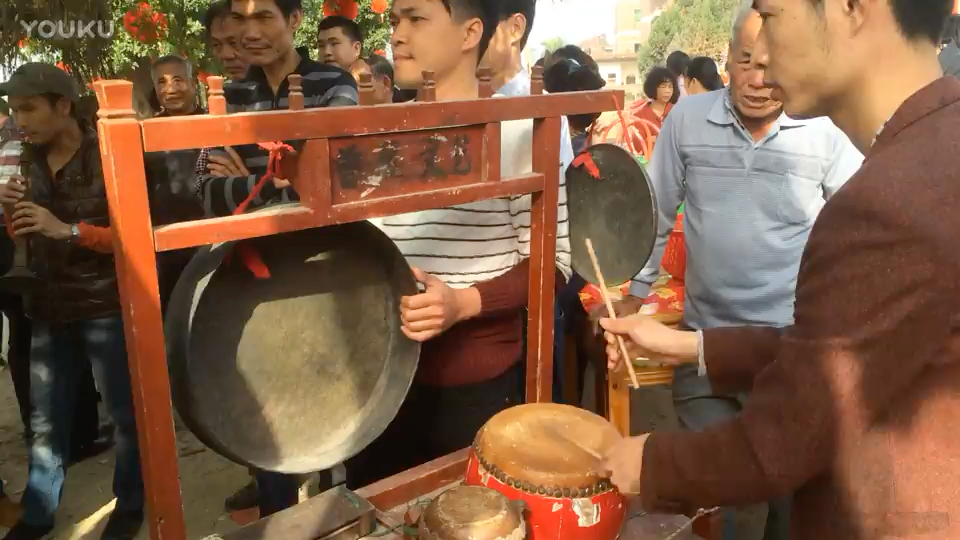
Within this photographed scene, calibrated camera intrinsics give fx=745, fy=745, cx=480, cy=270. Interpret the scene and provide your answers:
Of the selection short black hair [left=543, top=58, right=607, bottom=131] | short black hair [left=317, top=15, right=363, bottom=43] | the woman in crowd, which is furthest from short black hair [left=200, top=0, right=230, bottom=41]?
the woman in crowd

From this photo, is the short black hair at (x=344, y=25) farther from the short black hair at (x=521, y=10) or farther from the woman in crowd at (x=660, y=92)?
the woman in crowd at (x=660, y=92)

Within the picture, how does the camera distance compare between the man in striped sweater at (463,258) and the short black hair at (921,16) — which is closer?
the short black hair at (921,16)

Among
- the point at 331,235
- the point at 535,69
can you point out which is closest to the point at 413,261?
the point at 331,235

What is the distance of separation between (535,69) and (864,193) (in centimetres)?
70

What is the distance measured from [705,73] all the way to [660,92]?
810mm

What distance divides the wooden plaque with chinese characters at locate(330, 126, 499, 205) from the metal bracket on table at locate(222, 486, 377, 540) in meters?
0.53

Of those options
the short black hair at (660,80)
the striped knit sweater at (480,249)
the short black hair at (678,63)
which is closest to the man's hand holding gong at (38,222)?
the striped knit sweater at (480,249)

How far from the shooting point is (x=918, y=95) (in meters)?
0.96

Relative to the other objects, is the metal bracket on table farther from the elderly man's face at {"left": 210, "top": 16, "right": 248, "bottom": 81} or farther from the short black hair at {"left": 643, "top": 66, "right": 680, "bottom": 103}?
the short black hair at {"left": 643, "top": 66, "right": 680, "bottom": 103}

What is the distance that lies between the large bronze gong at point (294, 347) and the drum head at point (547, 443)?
0.23m

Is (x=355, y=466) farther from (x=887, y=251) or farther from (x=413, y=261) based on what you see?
(x=887, y=251)

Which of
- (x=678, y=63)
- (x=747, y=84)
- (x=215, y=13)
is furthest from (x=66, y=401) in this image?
(x=678, y=63)

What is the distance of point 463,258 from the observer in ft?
5.26

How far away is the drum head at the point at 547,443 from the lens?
3.89 feet
